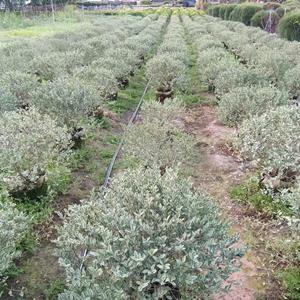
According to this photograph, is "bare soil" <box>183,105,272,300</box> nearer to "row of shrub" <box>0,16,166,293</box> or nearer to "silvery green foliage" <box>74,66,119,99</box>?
"silvery green foliage" <box>74,66,119,99</box>

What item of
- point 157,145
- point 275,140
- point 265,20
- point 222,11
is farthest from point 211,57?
point 222,11

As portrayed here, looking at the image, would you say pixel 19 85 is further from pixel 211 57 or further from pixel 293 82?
pixel 293 82

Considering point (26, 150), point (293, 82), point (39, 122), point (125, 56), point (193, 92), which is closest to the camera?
point (26, 150)

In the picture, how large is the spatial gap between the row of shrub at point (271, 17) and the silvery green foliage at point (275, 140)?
16836 millimetres

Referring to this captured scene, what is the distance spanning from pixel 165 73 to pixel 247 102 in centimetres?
393

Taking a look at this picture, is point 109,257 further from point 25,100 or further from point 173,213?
point 25,100

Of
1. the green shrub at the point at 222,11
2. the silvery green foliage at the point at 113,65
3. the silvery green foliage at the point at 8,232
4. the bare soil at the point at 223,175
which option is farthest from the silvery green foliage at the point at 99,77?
the green shrub at the point at 222,11

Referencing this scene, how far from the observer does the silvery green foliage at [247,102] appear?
8.35 metres

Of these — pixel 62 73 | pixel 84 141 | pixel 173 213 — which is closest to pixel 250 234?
pixel 173 213

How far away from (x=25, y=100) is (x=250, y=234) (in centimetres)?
629

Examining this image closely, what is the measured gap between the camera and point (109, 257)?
3523 millimetres

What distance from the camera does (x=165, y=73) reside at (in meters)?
11.8

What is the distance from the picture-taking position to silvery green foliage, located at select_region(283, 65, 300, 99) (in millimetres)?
10688

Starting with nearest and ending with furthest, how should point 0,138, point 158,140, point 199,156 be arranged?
point 0,138, point 158,140, point 199,156
